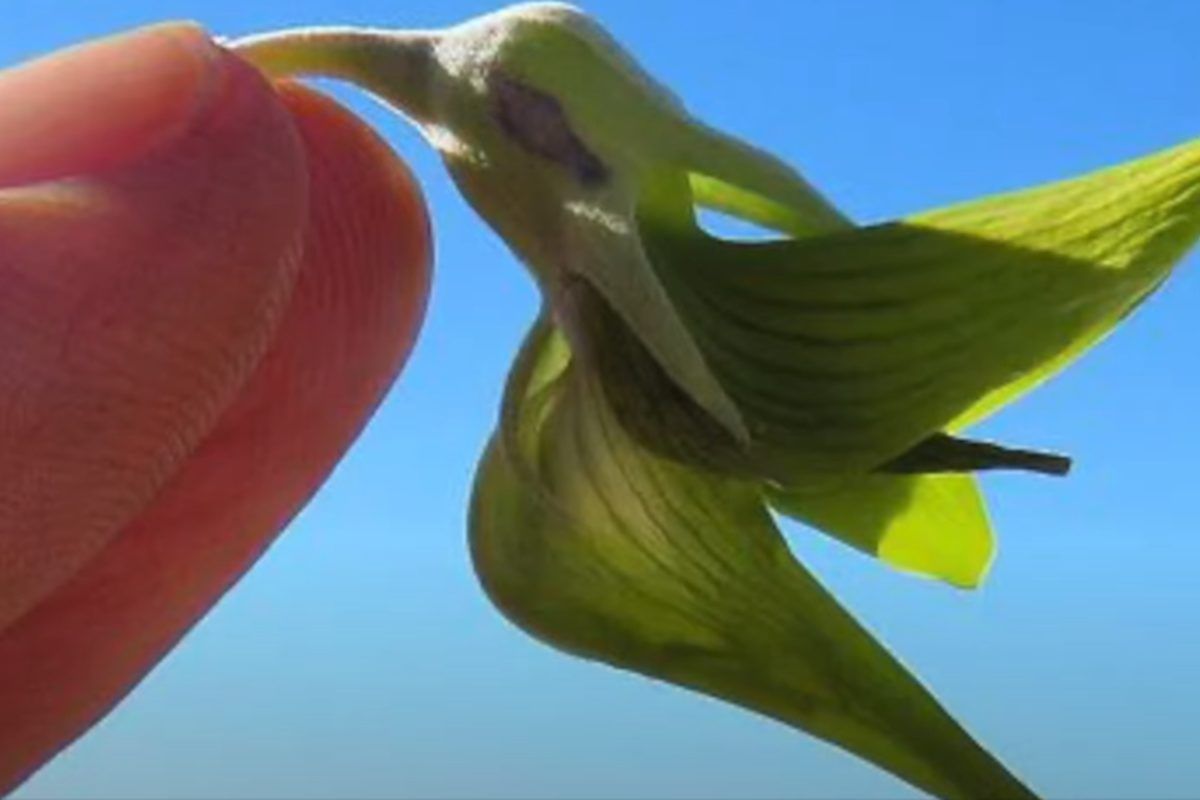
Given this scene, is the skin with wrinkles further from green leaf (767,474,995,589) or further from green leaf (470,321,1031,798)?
green leaf (767,474,995,589)

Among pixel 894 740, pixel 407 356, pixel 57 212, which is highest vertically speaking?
pixel 407 356

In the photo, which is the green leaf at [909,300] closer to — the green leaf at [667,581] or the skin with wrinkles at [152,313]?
the green leaf at [667,581]

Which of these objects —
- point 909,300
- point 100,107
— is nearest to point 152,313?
point 100,107

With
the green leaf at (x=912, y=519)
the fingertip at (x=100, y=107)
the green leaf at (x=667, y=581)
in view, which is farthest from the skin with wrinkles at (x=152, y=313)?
the green leaf at (x=912, y=519)

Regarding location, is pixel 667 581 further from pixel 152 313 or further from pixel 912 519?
pixel 152 313

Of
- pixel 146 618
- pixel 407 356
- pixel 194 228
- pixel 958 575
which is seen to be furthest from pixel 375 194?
pixel 958 575

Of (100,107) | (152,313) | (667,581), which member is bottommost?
(667,581)

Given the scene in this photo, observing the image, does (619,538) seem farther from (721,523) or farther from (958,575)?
(958,575)

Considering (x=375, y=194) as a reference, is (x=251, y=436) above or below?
below
